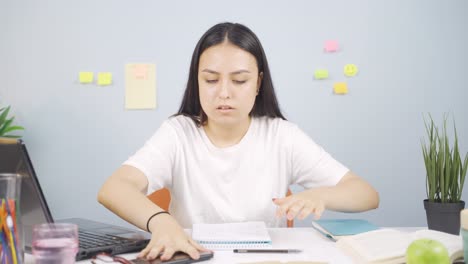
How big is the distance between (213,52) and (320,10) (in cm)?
158

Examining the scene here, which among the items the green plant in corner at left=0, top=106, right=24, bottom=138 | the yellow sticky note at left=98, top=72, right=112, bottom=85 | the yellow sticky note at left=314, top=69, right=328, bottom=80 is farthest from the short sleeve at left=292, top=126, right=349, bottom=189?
the green plant in corner at left=0, top=106, right=24, bottom=138

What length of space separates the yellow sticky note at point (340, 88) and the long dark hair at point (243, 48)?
4.06ft

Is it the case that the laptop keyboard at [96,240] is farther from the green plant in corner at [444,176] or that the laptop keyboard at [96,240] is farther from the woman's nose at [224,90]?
the green plant in corner at [444,176]

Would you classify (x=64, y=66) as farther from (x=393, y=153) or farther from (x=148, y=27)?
(x=393, y=153)

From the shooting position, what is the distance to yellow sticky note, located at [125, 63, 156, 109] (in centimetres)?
289

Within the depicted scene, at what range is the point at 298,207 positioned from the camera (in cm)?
114

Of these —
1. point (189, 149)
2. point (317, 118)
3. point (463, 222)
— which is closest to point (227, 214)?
point (189, 149)

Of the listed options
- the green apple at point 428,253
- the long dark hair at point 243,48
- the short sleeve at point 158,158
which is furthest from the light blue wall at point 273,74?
the green apple at point 428,253

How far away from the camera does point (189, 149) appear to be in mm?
1594

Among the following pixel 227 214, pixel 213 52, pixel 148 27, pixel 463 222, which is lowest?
pixel 227 214

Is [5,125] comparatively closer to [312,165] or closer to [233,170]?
[233,170]

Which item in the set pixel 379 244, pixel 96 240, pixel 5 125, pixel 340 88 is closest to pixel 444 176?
pixel 379 244

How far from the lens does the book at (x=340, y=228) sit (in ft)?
3.77

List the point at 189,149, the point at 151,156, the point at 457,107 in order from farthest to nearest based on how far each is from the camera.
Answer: the point at 457,107 < the point at 189,149 < the point at 151,156
